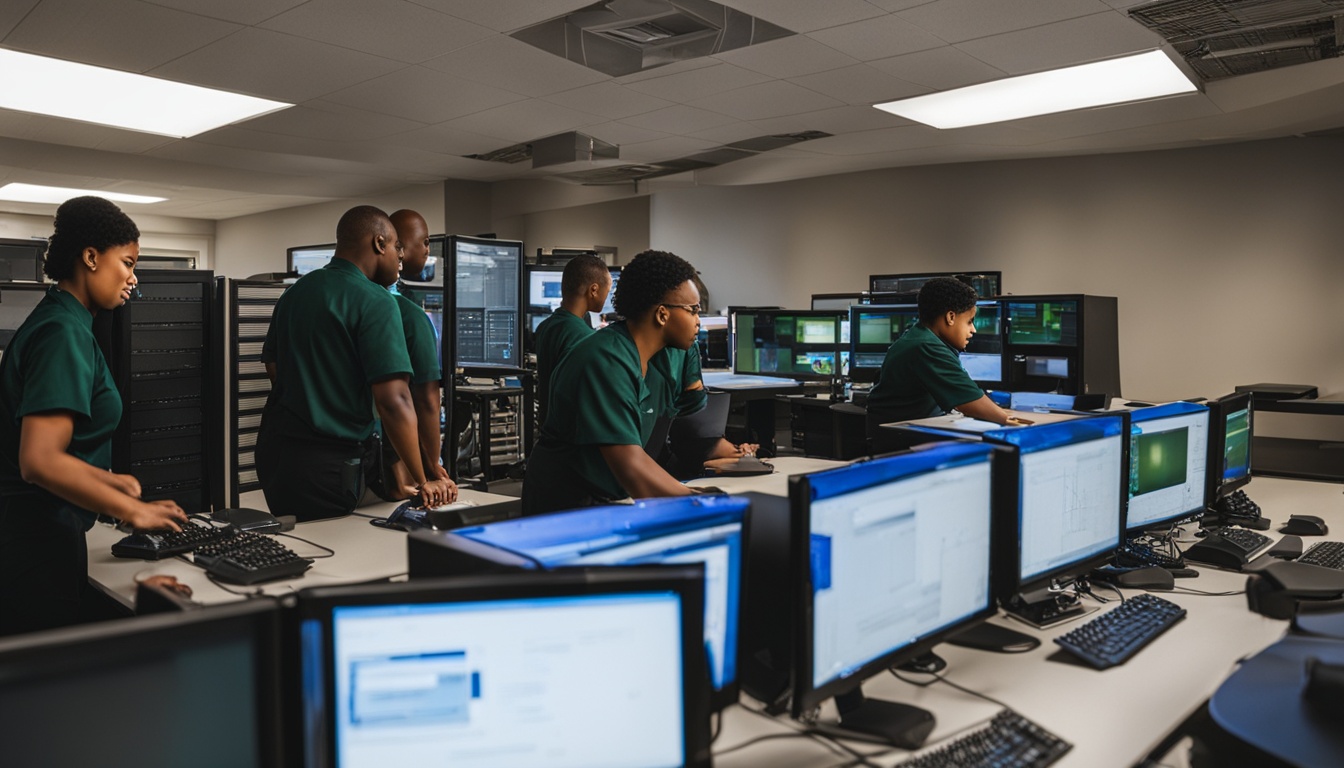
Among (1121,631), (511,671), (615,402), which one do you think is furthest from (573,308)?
(511,671)

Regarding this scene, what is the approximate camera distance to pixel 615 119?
6598mm

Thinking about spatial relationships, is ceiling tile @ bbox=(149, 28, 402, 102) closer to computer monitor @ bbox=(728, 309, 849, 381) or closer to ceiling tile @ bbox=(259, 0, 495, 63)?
ceiling tile @ bbox=(259, 0, 495, 63)

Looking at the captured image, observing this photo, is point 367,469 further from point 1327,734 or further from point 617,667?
point 1327,734

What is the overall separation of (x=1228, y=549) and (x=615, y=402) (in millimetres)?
1681

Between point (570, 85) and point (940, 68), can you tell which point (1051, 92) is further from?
point (570, 85)

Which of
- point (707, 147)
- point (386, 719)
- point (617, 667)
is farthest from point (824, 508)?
point (707, 147)

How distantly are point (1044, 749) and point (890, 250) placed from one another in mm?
7942

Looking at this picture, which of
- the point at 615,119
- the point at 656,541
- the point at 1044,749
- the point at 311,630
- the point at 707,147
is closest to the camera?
the point at 311,630

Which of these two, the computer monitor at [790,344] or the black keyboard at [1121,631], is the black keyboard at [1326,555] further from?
the computer monitor at [790,344]

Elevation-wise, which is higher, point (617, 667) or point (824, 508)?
point (824, 508)

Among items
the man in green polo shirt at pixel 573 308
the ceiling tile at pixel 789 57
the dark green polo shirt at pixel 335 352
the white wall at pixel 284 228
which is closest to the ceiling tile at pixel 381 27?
the ceiling tile at pixel 789 57

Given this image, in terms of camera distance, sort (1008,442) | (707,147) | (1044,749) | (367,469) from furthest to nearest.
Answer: (707,147) < (367,469) < (1008,442) < (1044,749)

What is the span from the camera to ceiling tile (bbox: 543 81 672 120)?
577 centimetres

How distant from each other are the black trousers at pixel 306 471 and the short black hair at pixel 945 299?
2312mm
